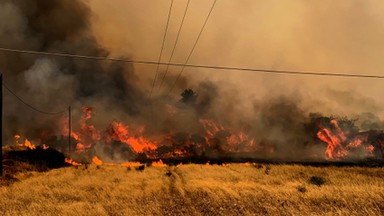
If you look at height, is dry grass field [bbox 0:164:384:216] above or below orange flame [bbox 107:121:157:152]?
below

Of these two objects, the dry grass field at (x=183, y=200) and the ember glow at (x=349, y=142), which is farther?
the ember glow at (x=349, y=142)

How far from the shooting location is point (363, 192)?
Result: 1759 cm

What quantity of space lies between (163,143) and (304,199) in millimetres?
44534

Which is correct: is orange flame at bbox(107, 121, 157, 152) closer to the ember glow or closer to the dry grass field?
the ember glow

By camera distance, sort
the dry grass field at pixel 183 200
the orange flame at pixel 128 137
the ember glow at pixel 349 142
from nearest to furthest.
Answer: the dry grass field at pixel 183 200
the ember glow at pixel 349 142
the orange flame at pixel 128 137

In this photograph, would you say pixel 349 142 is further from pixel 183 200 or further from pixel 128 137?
pixel 183 200

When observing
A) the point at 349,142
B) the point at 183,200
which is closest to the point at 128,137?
the point at 349,142

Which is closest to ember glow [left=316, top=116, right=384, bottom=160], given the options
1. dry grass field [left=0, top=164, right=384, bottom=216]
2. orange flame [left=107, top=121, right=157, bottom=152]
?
orange flame [left=107, top=121, right=157, bottom=152]

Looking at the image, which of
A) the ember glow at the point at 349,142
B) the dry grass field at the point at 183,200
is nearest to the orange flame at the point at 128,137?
the ember glow at the point at 349,142

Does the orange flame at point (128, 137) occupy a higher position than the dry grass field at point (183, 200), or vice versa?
the orange flame at point (128, 137)

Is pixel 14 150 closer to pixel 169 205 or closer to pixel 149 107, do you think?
pixel 169 205

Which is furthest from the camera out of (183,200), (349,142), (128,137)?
(128,137)

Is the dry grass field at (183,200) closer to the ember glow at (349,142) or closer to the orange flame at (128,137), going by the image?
the ember glow at (349,142)

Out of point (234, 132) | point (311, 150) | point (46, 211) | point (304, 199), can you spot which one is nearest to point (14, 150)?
point (46, 211)
